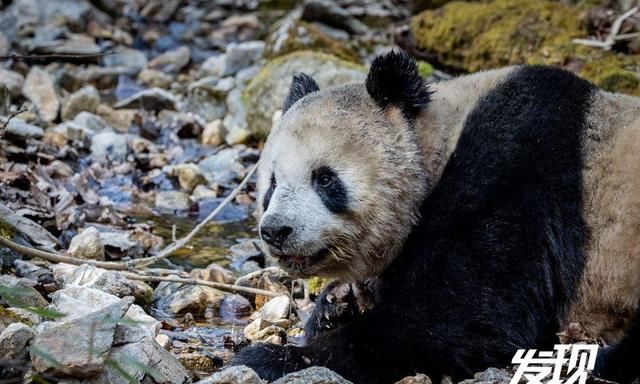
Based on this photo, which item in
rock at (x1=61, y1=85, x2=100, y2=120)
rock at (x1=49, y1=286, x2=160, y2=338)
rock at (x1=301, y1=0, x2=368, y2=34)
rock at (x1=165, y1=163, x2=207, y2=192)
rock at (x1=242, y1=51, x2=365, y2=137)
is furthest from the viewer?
rock at (x1=301, y1=0, x2=368, y2=34)

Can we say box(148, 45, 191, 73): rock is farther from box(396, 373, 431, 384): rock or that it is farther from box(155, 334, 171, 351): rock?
box(396, 373, 431, 384): rock

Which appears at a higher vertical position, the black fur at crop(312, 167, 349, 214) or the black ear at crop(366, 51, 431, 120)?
the black ear at crop(366, 51, 431, 120)

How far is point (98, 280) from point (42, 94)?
24.0 ft

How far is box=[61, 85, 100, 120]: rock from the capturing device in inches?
482

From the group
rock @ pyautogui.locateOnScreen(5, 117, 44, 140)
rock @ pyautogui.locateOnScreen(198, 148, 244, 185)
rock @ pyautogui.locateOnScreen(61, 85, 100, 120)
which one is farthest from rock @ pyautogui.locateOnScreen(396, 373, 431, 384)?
rock @ pyautogui.locateOnScreen(61, 85, 100, 120)

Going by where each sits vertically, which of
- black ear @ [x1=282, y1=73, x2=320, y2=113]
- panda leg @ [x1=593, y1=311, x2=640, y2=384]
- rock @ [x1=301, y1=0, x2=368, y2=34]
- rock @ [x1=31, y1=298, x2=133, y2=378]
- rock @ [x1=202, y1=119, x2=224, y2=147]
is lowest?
rock @ [x1=202, y1=119, x2=224, y2=147]

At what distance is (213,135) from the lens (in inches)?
458

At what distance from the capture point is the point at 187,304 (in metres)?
6.20

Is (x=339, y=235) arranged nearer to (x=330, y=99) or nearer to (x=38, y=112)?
(x=330, y=99)

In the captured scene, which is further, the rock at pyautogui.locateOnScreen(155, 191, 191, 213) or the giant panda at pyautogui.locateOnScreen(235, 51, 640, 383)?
the rock at pyautogui.locateOnScreen(155, 191, 191, 213)

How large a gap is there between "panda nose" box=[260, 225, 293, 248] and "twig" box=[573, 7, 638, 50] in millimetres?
6671

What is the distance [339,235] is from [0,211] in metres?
2.56

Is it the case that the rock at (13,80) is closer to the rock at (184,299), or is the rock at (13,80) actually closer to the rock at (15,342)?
the rock at (184,299)

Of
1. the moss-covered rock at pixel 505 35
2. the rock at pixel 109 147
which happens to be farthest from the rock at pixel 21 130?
the moss-covered rock at pixel 505 35
